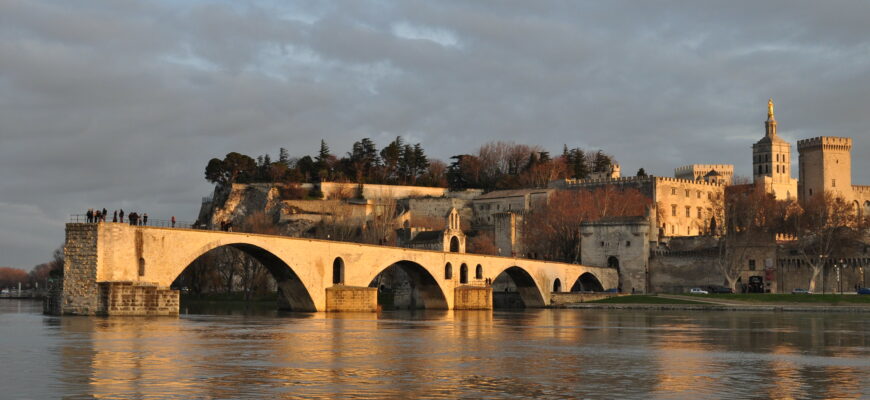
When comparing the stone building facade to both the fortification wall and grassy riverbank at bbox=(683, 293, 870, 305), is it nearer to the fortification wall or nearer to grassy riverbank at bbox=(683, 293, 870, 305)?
the fortification wall

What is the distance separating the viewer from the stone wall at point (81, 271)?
45812mm

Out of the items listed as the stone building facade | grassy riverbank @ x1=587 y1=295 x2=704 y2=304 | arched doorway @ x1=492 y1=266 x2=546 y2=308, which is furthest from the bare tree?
arched doorway @ x1=492 y1=266 x2=546 y2=308

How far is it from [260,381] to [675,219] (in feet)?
308

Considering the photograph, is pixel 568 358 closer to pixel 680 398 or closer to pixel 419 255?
pixel 680 398

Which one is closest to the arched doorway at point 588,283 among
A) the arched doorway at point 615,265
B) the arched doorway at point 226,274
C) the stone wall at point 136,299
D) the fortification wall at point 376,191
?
the arched doorway at point 615,265

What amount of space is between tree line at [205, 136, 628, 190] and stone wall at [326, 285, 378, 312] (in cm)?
6150

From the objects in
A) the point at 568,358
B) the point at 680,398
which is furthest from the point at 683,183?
the point at 680,398

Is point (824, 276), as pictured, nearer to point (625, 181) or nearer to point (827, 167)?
point (625, 181)

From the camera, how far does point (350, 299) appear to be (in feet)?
203

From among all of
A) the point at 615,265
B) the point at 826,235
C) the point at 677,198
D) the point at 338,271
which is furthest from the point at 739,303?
the point at 677,198

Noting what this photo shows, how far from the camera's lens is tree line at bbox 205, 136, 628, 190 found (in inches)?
5069

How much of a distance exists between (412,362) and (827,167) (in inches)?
4410

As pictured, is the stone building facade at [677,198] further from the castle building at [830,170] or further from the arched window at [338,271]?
the arched window at [338,271]

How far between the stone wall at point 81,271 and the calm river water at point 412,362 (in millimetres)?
2092
